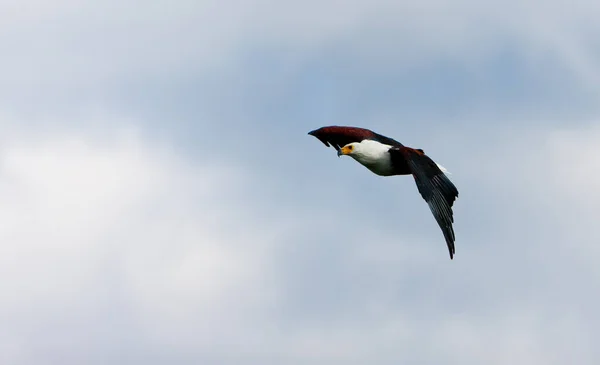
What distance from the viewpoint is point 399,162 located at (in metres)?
26.1

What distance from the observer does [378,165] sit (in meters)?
26.3

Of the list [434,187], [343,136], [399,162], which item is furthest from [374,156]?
[343,136]

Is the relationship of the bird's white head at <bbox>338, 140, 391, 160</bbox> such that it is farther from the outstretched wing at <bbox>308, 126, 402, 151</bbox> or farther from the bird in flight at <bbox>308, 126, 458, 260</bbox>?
the outstretched wing at <bbox>308, 126, 402, 151</bbox>

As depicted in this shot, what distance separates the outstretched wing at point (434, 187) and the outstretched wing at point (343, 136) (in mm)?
2321

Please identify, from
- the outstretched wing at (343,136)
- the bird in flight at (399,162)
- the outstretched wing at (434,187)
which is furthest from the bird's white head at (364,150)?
the outstretched wing at (343,136)

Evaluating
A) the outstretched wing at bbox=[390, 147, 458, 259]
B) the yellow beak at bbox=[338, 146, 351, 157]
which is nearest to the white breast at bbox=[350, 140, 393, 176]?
the yellow beak at bbox=[338, 146, 351, 157]

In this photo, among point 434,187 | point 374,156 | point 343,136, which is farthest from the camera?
point 343,136

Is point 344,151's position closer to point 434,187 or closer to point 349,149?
point 349,149

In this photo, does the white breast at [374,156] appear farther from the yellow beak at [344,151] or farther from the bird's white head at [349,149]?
the yellow beak at [344,151]

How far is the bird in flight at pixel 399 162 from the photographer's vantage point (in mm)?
23484

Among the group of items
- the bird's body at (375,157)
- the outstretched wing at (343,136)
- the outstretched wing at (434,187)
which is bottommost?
the outstretched wing at (434,187)

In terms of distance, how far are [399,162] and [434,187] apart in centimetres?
216

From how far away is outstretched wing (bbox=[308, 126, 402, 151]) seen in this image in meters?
28.2

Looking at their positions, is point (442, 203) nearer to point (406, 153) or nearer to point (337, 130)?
point (406, 153)
